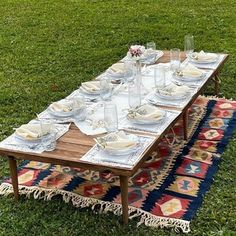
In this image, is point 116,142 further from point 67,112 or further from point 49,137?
point 67,112

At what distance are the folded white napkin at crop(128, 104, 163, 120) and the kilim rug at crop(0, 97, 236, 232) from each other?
43cm

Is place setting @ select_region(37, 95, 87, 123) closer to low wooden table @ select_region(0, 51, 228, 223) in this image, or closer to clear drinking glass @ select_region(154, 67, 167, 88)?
low wooden table @ select_region(0, 51, 228, 223)

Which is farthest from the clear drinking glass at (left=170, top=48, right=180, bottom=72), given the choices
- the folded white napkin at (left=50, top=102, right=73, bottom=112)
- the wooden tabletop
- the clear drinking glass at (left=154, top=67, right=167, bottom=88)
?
the wooden tabletop

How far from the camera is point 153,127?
3768 millimetres

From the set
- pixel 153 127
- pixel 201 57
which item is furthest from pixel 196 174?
pixel 201 57

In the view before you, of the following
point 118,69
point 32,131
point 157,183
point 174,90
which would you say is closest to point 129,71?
point 118,69

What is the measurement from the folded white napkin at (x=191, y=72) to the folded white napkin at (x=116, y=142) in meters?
1.26

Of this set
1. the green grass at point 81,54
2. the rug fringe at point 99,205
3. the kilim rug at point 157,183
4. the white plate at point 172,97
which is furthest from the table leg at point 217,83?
the rug fringe at point 99,205

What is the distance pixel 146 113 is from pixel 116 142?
0.51 meters

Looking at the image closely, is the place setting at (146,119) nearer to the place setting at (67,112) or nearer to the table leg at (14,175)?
the place setting at (67,112)

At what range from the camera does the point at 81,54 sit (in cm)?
665

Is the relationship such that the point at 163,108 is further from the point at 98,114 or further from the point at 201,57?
the point at 201,57

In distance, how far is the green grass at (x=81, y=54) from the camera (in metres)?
3.53

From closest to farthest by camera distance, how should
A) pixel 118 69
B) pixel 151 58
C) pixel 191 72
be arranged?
pixel 191 72
pixel 118 69
pixel 151 58
